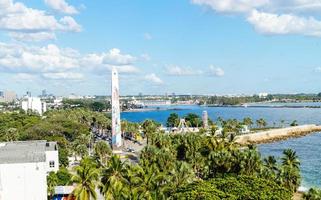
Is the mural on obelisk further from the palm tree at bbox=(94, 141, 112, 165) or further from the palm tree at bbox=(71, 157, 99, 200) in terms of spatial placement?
the palm tree at bbox=(71, 157, 99, 200)

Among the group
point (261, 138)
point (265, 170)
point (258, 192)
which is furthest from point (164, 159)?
point (261, 138)

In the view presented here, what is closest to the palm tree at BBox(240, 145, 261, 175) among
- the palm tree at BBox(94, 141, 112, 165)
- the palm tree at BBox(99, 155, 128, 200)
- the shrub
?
the shrub

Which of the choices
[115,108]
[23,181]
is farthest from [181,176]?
[115,108]

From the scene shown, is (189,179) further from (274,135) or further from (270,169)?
(274,135)

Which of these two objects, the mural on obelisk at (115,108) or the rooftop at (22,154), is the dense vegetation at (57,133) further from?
the rooftop at (22,154)

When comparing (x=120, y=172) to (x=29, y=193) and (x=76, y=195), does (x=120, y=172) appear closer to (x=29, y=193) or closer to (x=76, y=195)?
(x=76, y=195)
